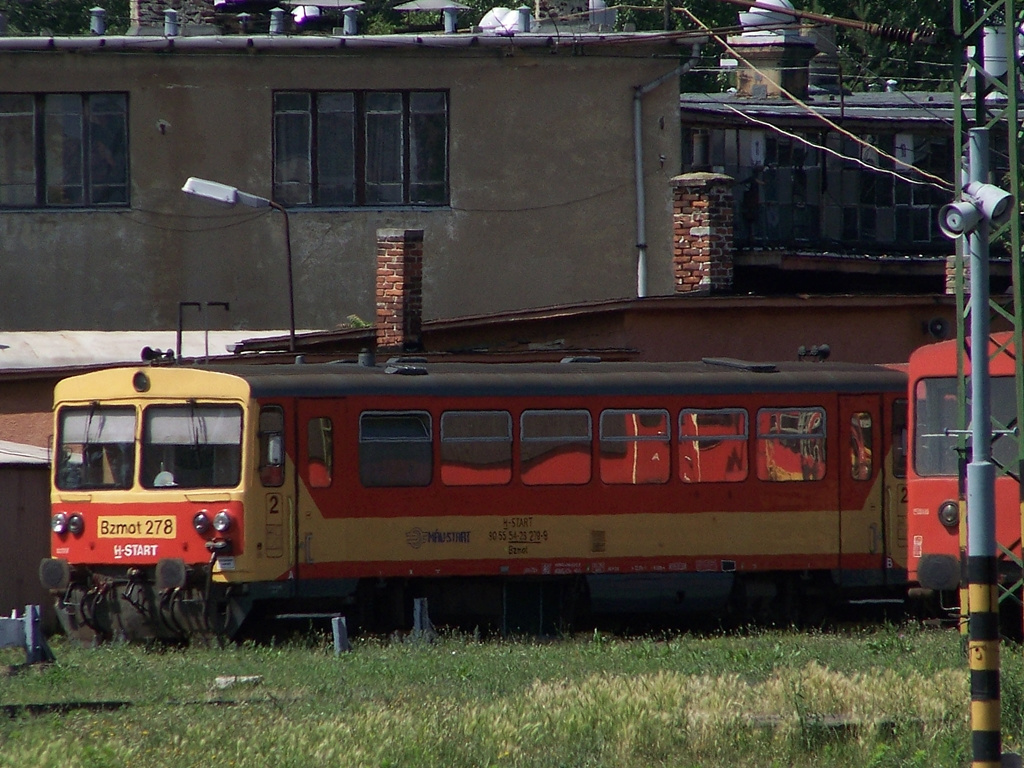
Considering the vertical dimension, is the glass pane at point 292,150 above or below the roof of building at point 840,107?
below

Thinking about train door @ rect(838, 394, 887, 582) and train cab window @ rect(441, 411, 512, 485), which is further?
train door @ rect(838, 394, 887, 582)

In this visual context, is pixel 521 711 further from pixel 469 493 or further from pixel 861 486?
pixel 861 486

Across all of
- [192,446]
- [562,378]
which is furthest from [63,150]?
[562,378]

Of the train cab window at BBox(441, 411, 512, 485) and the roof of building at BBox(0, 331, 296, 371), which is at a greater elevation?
the roof of building at BBox(0, 331, 296, 371)

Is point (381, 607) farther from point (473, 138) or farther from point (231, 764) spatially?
point (473, 138)

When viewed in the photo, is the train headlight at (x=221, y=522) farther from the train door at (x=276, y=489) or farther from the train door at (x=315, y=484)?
→ the train door at (x=315, y=484)

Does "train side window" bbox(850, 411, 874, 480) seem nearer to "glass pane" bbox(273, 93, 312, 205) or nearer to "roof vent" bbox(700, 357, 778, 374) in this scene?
"roof vent" bbox(700, 357, 778, 374)

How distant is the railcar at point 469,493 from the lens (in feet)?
55.3

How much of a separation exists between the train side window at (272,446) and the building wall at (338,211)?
11.5 meters

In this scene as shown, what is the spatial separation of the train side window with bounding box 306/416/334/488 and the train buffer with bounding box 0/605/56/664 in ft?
10.5

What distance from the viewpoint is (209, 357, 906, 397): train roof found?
1719cm

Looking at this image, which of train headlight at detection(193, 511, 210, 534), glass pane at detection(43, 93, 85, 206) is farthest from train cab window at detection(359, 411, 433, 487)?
glass pane at detection(43, 93, 85, 206)

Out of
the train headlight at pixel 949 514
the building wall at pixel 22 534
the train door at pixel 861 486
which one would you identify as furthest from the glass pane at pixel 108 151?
the train headlight at pixel 949 514

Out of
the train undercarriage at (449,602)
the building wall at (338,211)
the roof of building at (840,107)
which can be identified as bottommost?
the train undercarriage at (449,602)
